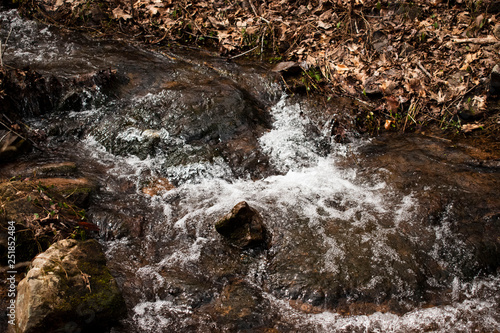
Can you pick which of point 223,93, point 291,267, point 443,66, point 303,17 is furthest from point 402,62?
point 291,267

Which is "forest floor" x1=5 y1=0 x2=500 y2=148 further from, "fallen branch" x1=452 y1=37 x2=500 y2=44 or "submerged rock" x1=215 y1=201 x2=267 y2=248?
"submerged rock" x1=215 y1=201 x2=267 y2=248

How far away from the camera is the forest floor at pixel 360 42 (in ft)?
17.9

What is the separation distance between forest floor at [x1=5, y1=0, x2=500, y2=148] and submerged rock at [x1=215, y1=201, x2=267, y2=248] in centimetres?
267

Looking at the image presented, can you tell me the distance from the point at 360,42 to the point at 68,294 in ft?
20.1

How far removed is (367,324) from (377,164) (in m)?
2.34

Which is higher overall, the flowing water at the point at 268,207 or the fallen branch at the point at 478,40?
the fallen branch at the point at 478,40

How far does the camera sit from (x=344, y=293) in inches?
130

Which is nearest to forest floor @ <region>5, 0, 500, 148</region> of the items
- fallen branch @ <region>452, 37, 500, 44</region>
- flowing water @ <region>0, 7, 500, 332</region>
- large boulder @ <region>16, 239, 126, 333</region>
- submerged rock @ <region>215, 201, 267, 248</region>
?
fallen branch @ <region>452, 37, 500, 44</region>

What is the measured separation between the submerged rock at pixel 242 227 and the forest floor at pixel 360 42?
2665 mm

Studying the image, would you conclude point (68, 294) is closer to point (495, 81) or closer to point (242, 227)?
point (242, 227)

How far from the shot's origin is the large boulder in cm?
255

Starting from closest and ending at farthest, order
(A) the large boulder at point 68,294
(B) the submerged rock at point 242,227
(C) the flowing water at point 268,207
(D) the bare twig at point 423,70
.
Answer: (A) the large boulder at point 68,294
(C) the flowing water at point 268,207
(B) the submerged rock at point 242,227
(D) the bare twig at point 423,70

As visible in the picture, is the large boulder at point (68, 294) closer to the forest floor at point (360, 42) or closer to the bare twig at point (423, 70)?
the forest floor at point (360, 42)

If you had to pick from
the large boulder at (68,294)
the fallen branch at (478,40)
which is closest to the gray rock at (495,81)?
the fallen branch at (478,40)
